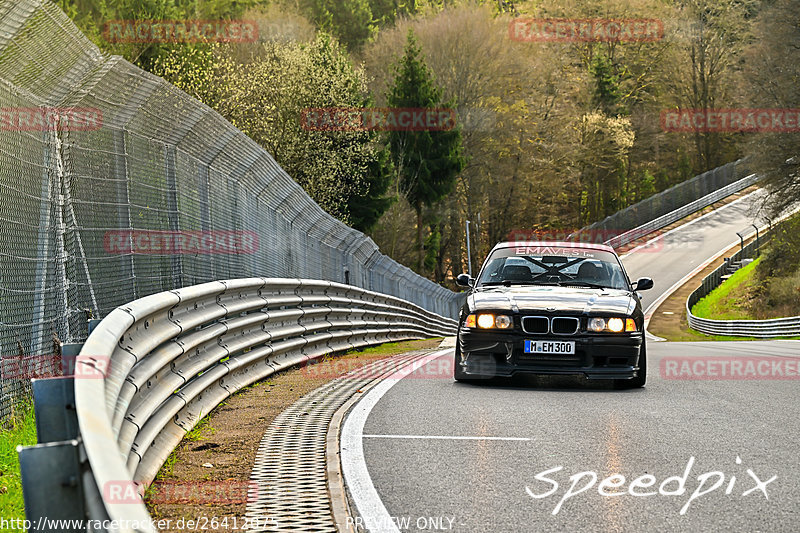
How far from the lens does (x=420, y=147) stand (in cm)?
5872

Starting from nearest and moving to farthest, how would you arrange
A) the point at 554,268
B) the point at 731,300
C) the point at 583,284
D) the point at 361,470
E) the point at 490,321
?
the point at 361,470 → the point at 490,321 → the point at 583,284 → the point at 554,268 → the point at 731,300

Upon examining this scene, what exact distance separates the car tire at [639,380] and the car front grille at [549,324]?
0.75m

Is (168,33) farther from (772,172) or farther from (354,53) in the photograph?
(354,53)

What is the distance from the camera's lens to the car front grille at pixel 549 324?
33.2 ft

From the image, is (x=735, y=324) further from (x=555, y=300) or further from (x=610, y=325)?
(x=610, y=325)

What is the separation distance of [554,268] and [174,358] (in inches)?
229

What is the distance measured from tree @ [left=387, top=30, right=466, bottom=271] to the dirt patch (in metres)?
48.4

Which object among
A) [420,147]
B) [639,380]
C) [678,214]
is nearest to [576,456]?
[639,380]

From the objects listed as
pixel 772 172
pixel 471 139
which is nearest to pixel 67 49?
pixel 772 172

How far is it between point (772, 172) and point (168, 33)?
24.3m

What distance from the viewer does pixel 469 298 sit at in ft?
35.2

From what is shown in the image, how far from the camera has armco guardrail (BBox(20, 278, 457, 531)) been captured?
294 cm

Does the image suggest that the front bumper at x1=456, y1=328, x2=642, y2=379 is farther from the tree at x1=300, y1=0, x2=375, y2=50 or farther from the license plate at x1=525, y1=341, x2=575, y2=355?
the tree at x1=300, y1=0, x2=375, y2=50

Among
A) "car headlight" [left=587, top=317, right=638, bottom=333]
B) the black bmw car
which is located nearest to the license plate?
the black bmw car
